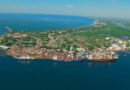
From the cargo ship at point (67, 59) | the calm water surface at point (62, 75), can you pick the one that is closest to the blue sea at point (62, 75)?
the calm water surface at point (62, 75)

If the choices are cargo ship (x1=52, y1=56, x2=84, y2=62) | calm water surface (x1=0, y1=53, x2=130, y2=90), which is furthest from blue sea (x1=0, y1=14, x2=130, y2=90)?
cargo ship (x1=52, y1=56, x2=84, y2=62)

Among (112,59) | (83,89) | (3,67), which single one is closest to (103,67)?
(112,59)

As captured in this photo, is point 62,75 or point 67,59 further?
point 67,59

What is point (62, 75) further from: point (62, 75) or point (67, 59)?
point (67, 59)

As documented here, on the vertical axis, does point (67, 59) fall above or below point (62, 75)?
above

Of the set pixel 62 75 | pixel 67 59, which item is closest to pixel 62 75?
pixel 62 75

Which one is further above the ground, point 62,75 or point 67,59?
point 67,59

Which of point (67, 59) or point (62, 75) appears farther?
point (67, 59)

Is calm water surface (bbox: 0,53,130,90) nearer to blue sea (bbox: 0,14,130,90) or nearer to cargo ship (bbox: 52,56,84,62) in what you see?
blue sea (bbox: 0,14,130,90)
